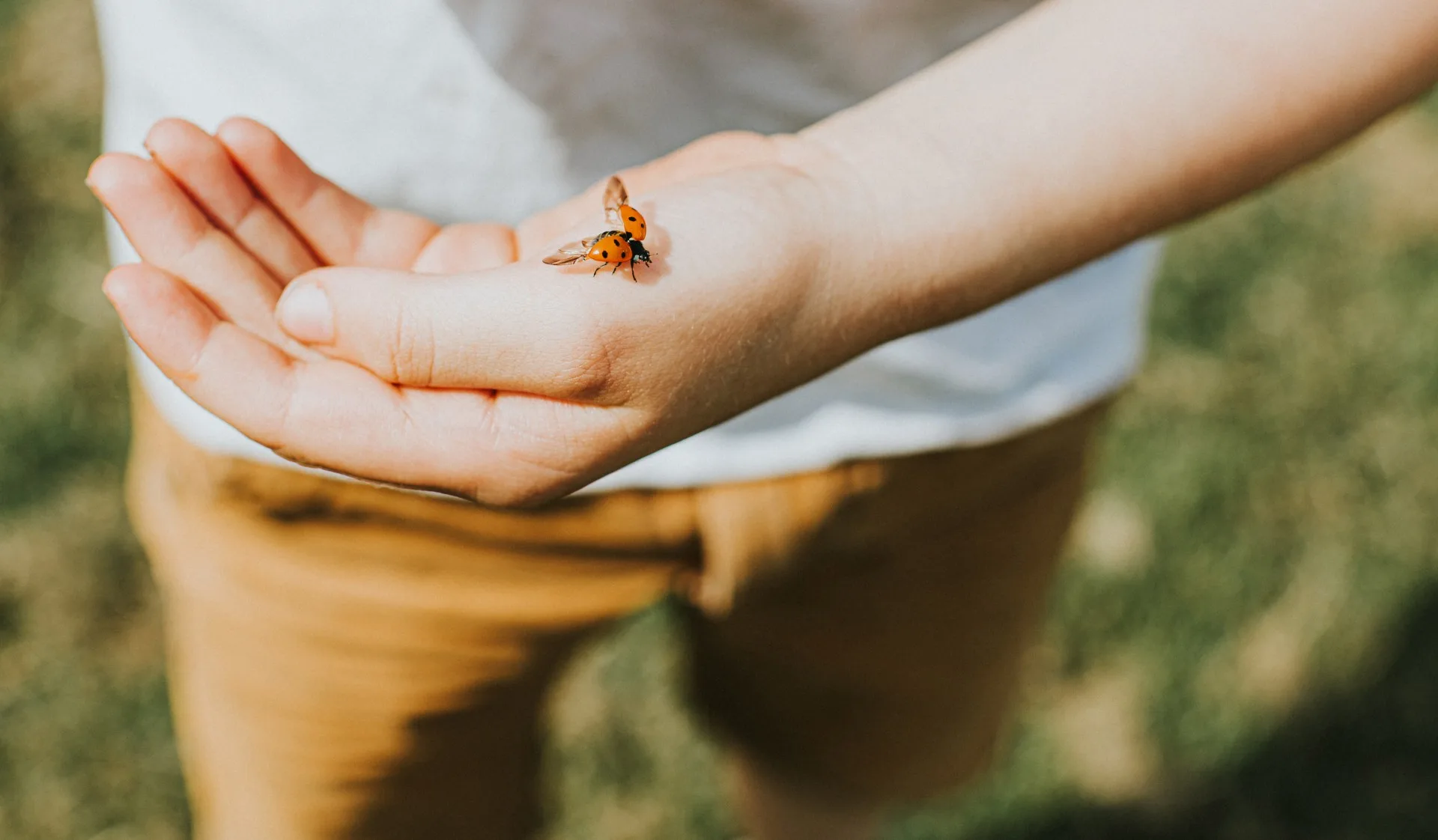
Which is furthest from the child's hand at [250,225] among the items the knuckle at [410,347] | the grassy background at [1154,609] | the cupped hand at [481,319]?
the grassy background at [1154,609]

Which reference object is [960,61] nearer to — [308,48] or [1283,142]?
[1283,142]

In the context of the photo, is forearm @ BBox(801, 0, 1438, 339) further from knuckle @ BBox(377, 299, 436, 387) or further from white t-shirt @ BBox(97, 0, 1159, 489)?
knuckle @ BBox(377, 299, 436, 387)

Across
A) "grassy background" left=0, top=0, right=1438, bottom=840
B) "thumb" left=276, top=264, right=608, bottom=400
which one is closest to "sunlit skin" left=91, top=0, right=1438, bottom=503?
"thumb" left=276, top=264, right=608, bottom=400

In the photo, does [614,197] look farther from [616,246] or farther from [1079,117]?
[1079,117]

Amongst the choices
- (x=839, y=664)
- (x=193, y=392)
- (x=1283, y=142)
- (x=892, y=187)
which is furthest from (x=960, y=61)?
(x=839, y=664)

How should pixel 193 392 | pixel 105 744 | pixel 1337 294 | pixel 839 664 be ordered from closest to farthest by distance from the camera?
1. pixel 193 392
2. pixel 839 664
3. pixel 105 744
4. pixel 1337 294

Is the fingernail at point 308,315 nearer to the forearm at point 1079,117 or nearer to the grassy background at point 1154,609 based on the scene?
the forearm at point 1079,117
